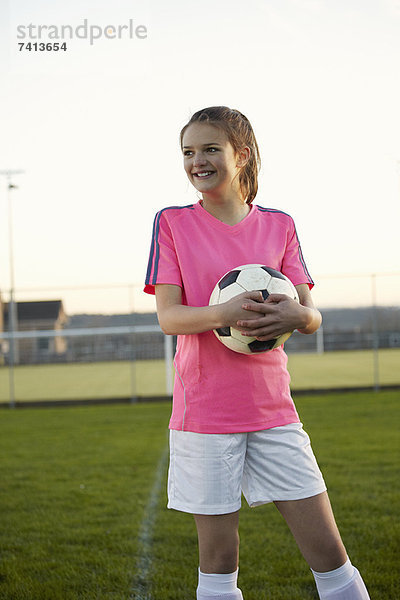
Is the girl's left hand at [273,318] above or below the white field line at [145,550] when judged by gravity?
above

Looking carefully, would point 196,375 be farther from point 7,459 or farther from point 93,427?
point 93,427

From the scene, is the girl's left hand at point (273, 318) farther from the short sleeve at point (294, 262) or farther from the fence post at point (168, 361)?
the fence post at point (168, 361)

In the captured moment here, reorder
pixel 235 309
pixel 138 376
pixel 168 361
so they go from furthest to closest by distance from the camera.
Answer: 1. pixel 138 376
2. pixel 168 361
3. pixel 235 309

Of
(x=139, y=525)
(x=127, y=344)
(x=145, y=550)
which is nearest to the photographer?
(x=145, y=550)

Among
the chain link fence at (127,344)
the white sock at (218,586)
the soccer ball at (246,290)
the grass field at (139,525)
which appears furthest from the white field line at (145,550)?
the chain link fence at (127,344)

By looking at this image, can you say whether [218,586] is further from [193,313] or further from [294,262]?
[294,262]

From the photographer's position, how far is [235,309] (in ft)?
5.87

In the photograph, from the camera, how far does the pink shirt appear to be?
1918 millimetres

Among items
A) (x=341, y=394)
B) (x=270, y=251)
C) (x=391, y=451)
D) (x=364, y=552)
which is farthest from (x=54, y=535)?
(x=341, y=394)

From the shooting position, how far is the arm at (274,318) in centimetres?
179

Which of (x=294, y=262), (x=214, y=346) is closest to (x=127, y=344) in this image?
(x=294, y=262)

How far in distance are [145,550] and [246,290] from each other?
2263mm

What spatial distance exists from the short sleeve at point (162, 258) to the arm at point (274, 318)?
306 mm

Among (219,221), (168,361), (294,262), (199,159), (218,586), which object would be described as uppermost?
(199,159)
